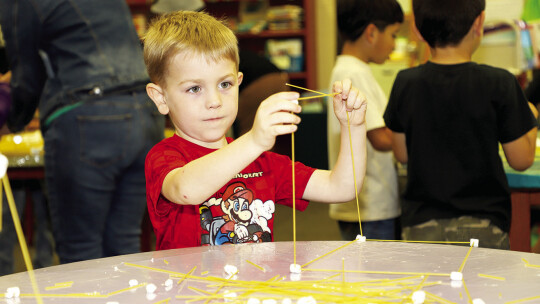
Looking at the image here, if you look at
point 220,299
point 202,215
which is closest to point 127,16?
point 202,215

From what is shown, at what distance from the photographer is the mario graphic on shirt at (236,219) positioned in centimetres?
129

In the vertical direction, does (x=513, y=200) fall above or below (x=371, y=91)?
below

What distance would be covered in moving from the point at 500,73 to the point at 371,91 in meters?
0.61

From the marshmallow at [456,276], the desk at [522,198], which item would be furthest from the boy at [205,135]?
the desk at [522,198]

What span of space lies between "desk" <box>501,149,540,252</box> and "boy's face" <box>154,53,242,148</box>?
39.6 inches

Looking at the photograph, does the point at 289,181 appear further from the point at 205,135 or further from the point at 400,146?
the point at 400,146

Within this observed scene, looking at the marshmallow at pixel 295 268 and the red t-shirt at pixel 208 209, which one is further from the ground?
the red t-shirt at pixel 208 209

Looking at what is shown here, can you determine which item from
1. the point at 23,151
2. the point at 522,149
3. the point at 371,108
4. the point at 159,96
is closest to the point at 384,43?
A: the point at 371,108

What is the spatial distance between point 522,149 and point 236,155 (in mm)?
1000

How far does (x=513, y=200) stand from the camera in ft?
6.36

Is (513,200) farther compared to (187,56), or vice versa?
(513,200)

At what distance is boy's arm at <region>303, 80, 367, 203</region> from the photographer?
125 cm

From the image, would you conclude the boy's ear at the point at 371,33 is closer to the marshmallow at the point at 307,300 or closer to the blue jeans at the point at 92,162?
the blue jeans at the point at 92,162

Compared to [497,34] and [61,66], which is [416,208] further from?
[497,34]
